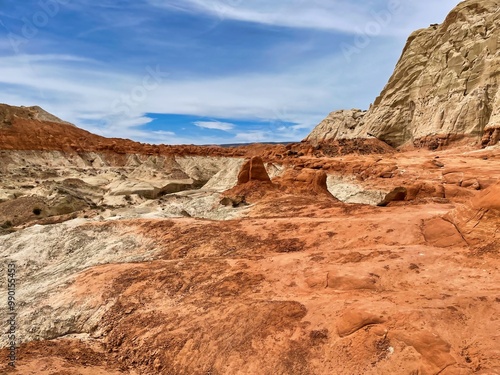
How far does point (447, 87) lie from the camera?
149ft

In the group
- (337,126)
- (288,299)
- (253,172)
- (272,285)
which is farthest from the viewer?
(337,126)

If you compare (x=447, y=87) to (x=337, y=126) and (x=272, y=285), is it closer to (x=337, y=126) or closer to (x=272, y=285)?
(x=337, y=126)

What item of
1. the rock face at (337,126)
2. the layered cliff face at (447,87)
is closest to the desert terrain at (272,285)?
the layered cliff face at (447,87)

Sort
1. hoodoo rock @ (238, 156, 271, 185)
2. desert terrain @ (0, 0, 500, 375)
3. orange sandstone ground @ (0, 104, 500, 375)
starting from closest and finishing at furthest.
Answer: orange sandstone ground @ (0, 104, 500, 375) < desert terrain @ (0, 0, 500, 375) < hoodoo rock @ (238, 156, 271, 185)

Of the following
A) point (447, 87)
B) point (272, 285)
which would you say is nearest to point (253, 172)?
point (272, 285)

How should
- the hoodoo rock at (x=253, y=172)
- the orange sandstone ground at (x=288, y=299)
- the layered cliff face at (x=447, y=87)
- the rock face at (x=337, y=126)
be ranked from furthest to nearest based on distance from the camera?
the rock face at (x=337, y=126) < the layered cliff face at (x=447, y=87) < the hoodoo rock at (x=253, y=172) < the orange sandstone ground at (x=288, y=299)

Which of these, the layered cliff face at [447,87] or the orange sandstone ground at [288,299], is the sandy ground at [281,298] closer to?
the orange sandstone ground at [288,299]

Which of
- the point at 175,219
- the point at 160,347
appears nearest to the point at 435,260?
the point at 160,347

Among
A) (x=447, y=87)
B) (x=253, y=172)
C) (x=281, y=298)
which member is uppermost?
(x=447, y=87)

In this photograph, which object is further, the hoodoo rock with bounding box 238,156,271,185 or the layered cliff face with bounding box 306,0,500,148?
the layered cliff face with bounding box 306,0,500,148

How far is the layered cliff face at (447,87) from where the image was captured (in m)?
40.7

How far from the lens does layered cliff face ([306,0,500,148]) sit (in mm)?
40656

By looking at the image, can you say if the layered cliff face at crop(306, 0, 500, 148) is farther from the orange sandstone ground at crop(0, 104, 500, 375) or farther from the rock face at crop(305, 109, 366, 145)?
the orange sandstone ground at crop(0, 104, 500, 375)

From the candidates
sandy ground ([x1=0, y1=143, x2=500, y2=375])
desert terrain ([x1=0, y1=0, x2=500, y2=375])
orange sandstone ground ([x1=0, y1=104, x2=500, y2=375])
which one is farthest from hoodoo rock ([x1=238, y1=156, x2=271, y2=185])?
orange sandstone ground ([x1=0, y1=104, x2=500, y2=375])
